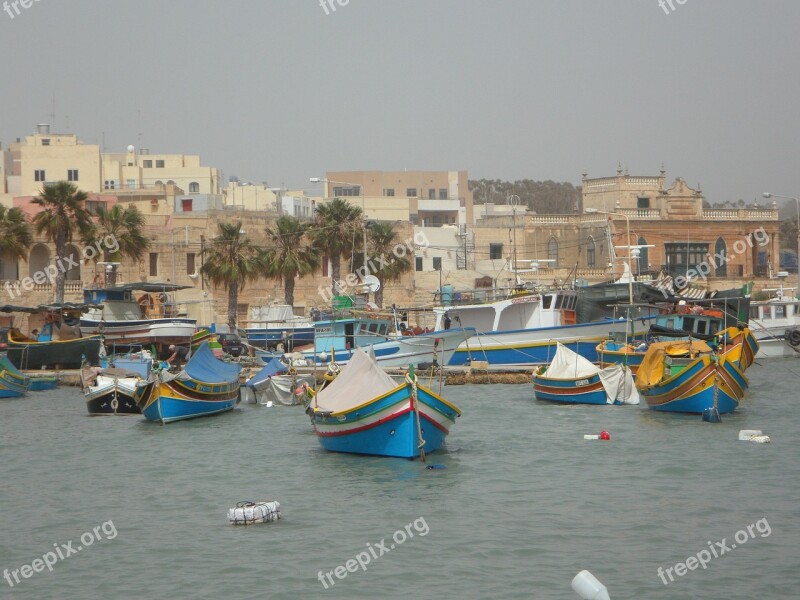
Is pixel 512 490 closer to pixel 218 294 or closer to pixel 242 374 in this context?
pixel 242 374

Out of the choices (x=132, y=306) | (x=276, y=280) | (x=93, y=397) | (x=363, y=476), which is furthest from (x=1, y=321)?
(x=363, y=476)

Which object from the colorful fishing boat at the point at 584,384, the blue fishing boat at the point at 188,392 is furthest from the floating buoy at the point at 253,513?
the colorful fishing boat at the point at 584,384

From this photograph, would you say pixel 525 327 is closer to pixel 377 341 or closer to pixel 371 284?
pixel 377 341

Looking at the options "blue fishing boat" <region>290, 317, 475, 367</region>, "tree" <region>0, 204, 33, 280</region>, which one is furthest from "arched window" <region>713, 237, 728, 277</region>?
"tree" <region>0, 204, 33, 280</region>

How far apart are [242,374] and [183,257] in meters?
23.2

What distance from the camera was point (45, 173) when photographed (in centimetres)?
8331

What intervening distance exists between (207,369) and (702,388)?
14.8 metres

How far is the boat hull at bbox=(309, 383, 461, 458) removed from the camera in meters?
25.4

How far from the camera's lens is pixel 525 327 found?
51125 mm

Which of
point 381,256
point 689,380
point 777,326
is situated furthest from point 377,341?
point 777,326

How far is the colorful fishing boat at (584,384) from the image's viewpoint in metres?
37.5

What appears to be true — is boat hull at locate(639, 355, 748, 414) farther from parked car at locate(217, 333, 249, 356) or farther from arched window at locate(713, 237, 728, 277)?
arched window at locate(713, 237, 728, 277)

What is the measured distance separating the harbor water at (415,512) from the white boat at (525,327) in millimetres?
15071

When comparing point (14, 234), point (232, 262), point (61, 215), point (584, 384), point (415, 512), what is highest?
point (61, 215)
